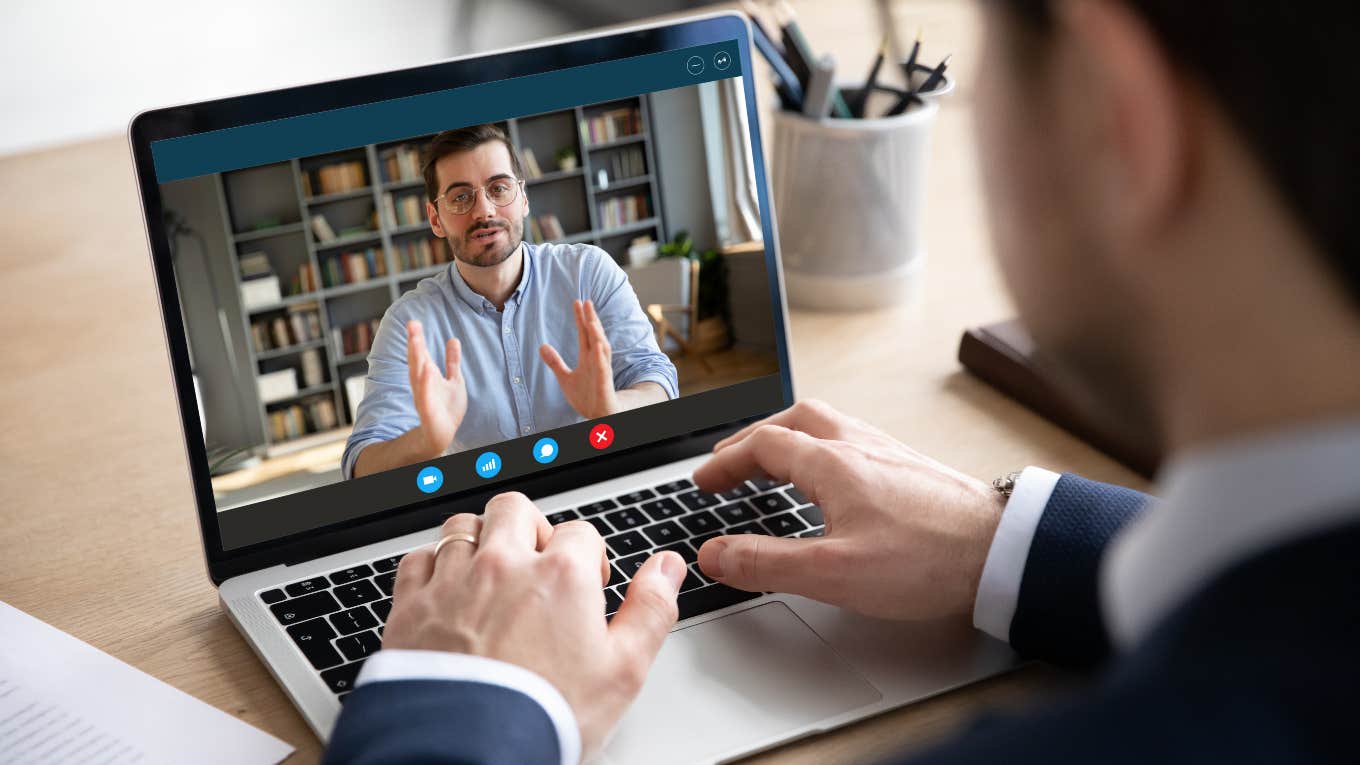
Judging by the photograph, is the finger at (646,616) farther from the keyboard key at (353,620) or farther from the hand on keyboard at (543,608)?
the keyboard key at (353,620)

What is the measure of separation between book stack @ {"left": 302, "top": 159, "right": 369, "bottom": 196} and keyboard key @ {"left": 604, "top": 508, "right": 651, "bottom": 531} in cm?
30

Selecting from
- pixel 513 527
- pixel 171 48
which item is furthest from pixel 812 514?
pixel 171 48

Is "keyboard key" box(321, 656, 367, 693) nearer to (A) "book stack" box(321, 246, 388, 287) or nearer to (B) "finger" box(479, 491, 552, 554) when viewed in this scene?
(B) "finger" box(479, 491, 552, 554)

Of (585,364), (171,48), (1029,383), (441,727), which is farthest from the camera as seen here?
(171,48)

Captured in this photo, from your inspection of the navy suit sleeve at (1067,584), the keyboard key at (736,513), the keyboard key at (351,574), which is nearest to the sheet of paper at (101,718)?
the keyboard key at (351,574)

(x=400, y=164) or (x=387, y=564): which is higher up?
(x=400, y=164)

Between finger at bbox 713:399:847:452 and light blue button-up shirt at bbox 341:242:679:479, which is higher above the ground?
light blue button-up shirt at bbox 341:242:679:479

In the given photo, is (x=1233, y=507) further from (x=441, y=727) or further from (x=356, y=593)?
(x=356, y=593)

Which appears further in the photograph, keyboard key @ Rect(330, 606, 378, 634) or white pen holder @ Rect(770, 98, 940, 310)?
white pen holder @ Rect(770, 98, 940, 310)

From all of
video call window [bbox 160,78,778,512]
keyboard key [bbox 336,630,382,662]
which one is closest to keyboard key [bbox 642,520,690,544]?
video call window [bbox 160,78,778,512]

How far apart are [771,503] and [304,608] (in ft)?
1.10

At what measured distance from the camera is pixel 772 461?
0.85 metres

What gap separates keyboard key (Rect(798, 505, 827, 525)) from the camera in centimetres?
86

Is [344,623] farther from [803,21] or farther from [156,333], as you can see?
[803,21]
